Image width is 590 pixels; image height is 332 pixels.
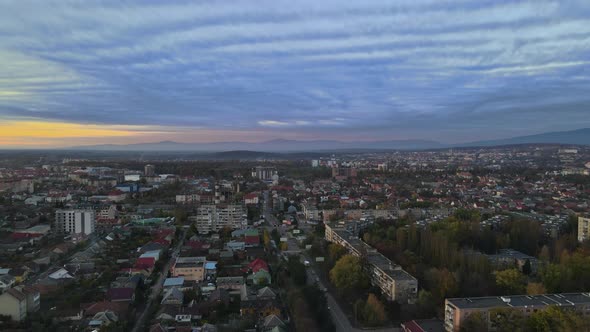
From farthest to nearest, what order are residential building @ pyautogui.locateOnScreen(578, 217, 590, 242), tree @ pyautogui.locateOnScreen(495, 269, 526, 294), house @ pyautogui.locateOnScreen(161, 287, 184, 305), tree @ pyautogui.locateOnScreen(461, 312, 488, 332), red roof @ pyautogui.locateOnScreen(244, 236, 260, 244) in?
red roof @ pyautogui.locateOnScreen(244, 236, 260, 244) < residential building @ pyautogui.locateOnScreen(578, 217, 590, 242) < house @ pyautogui.locateOnScreen(161, 287, 184, 305) < tree @ pyautogui.locateOnScreen(495, 269, 526, 294) < tree @ pyautogui.locateOnScreen(461, 312, 488, 332)

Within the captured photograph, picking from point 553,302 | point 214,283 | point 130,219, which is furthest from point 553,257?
point 130,219

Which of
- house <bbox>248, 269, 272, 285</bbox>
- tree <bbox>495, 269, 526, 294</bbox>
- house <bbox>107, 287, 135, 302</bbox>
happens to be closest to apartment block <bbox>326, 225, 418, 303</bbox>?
tree <bbox>495, 269, 526, 294</bbox>

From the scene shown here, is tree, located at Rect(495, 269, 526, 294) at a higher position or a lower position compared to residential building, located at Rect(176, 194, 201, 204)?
higher

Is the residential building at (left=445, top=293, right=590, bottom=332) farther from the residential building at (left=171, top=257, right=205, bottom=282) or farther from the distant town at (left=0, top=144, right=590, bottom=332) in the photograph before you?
the residential building at (left=171, top=257, right=205, bottom=282)

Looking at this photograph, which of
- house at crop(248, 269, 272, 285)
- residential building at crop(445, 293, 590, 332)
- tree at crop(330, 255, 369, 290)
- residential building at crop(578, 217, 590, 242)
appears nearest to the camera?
residential building at crop(445, 293, 590, 332)

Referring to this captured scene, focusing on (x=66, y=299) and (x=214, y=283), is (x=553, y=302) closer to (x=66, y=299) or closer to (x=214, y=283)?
(x=214, y=283)

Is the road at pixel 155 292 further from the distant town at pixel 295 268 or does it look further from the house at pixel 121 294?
the house at pixel 121 294
